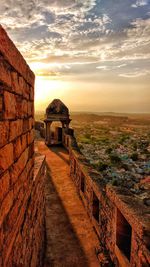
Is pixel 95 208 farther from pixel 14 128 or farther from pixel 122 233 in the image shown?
pixel 14 128

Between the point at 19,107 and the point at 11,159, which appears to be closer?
the point at 11,159

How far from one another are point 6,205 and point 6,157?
1.42 feet

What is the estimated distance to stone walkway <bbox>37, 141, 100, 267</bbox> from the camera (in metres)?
6.16

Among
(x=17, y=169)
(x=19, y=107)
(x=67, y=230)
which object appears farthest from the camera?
(x=67, y=230)

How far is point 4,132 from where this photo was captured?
2.22 m

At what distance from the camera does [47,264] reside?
5.99 m

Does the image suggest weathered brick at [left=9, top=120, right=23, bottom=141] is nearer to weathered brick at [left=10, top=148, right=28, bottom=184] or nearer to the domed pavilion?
weathered brick at [left=10, top=148, right=28, bottom=184]

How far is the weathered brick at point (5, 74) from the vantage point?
2.05m

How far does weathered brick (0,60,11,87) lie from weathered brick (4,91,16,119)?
0.10 metres

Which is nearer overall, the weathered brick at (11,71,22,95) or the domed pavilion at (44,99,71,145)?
the weathered brick at (11,71,22,95)

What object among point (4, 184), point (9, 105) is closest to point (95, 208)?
point (4, 184)

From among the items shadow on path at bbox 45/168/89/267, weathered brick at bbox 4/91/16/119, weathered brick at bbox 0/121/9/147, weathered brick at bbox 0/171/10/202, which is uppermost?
weathered brick at bbox 4/91/16/119

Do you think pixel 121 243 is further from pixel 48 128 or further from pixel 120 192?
pixel 48 128

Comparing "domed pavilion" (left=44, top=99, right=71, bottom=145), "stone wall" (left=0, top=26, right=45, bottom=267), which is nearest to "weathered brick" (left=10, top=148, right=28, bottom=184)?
"stone wall" (left=0, top=26, right=45, bottom=267)
